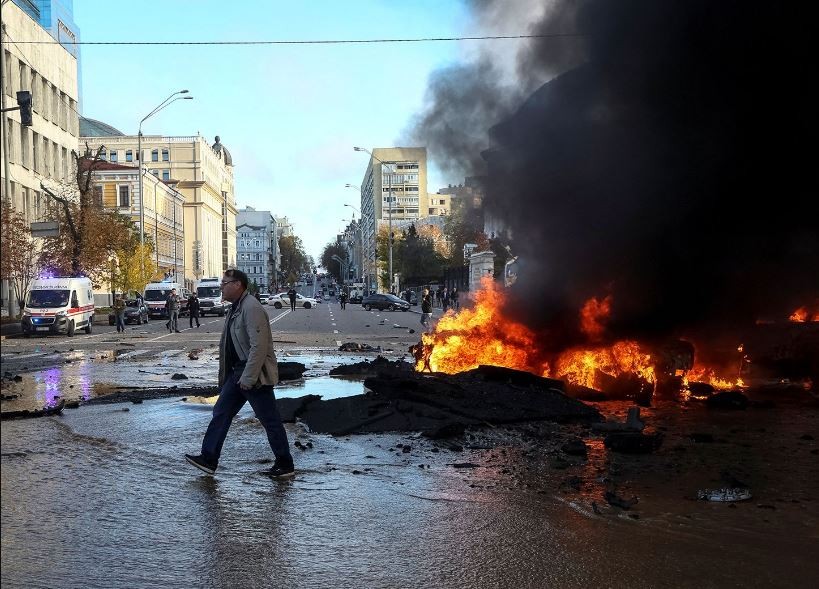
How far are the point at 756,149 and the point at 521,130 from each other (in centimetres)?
417

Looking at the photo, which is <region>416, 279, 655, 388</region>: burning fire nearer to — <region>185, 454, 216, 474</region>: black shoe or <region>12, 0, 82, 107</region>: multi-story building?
<region>185, 454, 216, 474</region>: black shoe

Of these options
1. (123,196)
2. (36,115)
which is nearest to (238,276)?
(36,115)

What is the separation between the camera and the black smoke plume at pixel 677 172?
1348cm

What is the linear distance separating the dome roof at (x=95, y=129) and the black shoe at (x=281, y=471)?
117 m

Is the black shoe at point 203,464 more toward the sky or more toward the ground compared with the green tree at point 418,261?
more toward the ground

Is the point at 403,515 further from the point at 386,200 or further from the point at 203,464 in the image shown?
the point at 386,200

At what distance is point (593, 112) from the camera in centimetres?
1467

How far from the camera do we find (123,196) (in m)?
79.4

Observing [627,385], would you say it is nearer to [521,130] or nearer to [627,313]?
[627,313]

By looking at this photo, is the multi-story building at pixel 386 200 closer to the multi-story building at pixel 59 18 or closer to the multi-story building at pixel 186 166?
the multi-story building at pixel 186 166

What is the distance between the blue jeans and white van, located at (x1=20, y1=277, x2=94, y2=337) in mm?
25990

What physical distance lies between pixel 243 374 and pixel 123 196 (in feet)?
256

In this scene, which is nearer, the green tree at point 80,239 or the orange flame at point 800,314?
the orange flame at point 800,314

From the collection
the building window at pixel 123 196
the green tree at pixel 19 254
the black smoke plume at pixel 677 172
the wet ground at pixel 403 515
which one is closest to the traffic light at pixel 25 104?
the green tree at pixel 19 254
